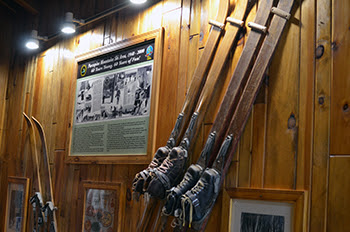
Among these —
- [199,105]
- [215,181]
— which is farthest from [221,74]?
[215,181]

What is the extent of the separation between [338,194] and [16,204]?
10.5 ft

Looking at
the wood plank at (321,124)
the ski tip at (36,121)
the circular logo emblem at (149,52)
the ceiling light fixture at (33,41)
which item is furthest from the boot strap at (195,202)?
the ceiling light fixture at (33,41)

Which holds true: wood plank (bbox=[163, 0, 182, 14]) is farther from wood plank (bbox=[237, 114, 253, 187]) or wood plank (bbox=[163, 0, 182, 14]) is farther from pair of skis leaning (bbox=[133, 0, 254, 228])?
wood plank (bbox=[237, 114, 253, 187])

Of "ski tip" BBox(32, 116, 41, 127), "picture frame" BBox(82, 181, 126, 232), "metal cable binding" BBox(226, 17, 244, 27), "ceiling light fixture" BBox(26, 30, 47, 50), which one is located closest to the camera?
"metal cable binding" BBox(226, 17, 244, 27)

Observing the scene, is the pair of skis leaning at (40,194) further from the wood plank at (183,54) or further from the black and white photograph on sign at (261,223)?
the black and white photograph on sign at (261,223)

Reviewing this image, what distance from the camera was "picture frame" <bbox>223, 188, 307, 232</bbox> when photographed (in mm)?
1970

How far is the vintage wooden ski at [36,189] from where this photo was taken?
3592mm

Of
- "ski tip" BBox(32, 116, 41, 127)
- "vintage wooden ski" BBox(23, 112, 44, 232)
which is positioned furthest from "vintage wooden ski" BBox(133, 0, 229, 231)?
"ski tip" BBox(32, 116, 41, 127)

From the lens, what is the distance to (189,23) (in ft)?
8.96

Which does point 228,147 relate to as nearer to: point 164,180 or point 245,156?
point 245,156

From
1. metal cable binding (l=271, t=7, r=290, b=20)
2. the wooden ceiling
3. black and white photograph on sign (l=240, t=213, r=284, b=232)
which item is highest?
the wooden ceiling

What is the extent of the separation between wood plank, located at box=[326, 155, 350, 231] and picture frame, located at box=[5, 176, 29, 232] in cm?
293

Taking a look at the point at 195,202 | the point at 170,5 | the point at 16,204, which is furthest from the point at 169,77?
the point at 16,204

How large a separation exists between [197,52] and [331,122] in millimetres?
1007
